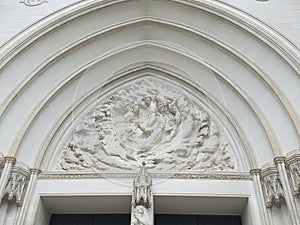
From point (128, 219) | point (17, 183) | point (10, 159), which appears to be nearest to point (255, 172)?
point (128, 219)

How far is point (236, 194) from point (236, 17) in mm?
2889

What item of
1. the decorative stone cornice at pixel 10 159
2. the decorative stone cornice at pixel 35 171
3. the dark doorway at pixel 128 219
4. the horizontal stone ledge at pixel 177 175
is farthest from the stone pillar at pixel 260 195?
the decorative stone cornice at pixel 10 159

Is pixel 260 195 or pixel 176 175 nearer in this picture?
pixel 260 195

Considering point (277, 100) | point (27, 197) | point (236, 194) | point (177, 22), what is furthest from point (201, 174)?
point (177, 22)

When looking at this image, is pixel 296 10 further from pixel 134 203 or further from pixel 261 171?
pixel 134 203

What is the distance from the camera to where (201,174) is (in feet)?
16.1

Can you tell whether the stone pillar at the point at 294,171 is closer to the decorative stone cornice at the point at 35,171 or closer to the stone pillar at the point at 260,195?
the stone pillar at the point at 260,195

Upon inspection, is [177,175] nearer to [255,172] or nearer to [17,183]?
[255,172]

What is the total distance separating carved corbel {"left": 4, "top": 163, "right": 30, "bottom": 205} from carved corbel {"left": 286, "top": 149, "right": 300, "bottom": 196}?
3.49m

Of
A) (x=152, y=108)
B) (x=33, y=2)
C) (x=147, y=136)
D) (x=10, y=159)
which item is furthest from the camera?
(x=33, y=2)

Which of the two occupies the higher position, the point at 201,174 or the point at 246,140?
the point at 246,140

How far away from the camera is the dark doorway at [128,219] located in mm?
5094

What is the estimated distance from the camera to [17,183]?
461 centimetres

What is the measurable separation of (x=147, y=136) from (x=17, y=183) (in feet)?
6.90
